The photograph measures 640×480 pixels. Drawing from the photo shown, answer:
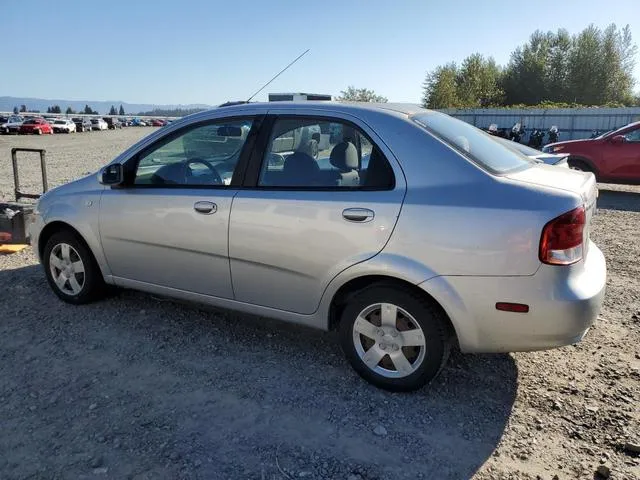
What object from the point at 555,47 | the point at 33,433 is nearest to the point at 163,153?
the point at 33,433

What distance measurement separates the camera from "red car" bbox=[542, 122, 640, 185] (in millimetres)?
10930

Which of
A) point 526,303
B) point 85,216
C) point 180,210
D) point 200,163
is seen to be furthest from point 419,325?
point 85,216

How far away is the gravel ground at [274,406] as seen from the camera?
8.43 feet

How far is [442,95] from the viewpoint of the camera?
4784 centimetres

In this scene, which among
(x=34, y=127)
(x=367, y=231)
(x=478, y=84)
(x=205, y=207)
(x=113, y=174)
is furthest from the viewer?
(x=478, y=84)

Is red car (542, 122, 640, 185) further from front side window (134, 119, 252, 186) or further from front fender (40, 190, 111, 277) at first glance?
front fender (40, 190, 111, 277)

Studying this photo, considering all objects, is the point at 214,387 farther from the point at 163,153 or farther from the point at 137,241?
the point at 163,153

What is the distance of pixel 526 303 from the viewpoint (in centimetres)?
273

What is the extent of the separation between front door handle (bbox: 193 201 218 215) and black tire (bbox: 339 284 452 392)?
1133 mm

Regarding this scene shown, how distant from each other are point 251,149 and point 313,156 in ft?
1.51

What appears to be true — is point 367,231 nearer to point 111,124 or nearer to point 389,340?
point 389,340

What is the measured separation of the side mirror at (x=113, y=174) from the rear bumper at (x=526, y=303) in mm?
2497

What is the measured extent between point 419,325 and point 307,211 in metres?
0.96

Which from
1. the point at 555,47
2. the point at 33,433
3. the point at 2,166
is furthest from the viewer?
the point at 555,47
